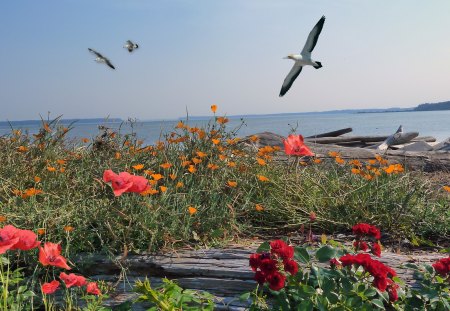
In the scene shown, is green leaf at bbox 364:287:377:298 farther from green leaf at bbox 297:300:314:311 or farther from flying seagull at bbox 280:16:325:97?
flying seagull at bbox 280:16:325:97

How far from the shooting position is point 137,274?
2.86m

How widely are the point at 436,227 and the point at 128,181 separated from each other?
228 cm

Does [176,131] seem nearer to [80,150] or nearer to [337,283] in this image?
[80,150]

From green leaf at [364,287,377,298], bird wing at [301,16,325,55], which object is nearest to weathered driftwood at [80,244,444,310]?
green leaf at [364,287,377,298]

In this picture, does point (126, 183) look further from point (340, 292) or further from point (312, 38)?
point (312, 38)

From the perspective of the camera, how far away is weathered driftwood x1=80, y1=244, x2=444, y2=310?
107 inches

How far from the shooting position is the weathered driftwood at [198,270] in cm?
271

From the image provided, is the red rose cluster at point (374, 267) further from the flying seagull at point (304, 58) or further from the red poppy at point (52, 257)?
the flying seagull at point (304, 58)

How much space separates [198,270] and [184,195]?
62 cm

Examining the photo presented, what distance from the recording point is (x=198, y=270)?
9.16 ft

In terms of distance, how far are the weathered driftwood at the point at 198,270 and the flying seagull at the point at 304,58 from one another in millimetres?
4960

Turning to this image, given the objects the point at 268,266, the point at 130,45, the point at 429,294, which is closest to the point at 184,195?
the point at 268,266

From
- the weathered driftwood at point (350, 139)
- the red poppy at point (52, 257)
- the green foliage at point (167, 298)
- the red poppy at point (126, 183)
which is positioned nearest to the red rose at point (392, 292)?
the green foliage at point (167, 298)

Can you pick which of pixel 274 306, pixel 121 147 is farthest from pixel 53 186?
pixel 274 306
